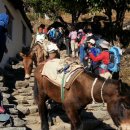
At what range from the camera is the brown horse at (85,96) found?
809cm

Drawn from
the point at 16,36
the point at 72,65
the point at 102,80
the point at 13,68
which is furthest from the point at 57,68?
the point at 16,36

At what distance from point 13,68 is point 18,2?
604 centimetres

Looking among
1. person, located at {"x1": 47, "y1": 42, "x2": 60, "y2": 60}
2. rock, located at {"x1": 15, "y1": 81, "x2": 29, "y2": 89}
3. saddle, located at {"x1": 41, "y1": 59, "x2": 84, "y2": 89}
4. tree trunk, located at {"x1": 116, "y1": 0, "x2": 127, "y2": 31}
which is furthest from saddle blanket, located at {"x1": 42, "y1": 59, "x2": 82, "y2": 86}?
tree trunk, located at {"x1": 116, "y1": 0, "x2": 127, "y2": 31}

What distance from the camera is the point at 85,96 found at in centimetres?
891

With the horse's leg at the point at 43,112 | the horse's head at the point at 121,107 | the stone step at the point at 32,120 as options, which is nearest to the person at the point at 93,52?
the stone step at the point at 32,120

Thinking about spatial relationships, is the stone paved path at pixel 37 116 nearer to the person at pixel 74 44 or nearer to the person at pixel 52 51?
the person at pixel 52 51

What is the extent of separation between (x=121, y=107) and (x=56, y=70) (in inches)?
85.2

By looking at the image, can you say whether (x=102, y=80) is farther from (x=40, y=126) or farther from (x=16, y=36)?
(x=16, y=36)

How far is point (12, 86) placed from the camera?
15.9m

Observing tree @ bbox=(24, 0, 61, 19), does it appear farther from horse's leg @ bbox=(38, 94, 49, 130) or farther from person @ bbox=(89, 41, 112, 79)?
horse's leg @ bbox=(38, 94, 49, 130)

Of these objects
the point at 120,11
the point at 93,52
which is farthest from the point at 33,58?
the point at 120,11

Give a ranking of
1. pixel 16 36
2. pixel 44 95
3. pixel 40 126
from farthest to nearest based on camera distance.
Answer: pixel 16 36
pixel 40 126
pixel 44 95

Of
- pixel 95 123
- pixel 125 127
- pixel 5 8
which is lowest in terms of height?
pixel 95 123

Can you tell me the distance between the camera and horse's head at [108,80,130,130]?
7934mm
